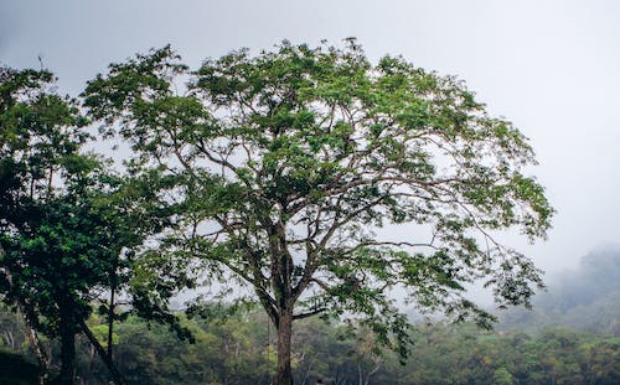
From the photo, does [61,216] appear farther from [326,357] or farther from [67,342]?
[326,357]

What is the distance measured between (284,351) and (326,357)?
4580cm

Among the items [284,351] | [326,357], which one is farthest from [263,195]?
[326,357]

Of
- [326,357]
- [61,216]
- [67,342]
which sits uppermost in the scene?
[61,216]

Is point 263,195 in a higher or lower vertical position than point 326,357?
higher

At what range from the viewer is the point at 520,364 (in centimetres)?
6638

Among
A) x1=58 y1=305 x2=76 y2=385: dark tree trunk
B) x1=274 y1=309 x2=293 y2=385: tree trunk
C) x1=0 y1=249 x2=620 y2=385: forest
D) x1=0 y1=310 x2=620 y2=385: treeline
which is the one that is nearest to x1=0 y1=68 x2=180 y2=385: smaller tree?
x1=58 y1=305 x2=76 y2=385: dark tree trunk

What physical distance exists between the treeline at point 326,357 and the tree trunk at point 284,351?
70.0ft

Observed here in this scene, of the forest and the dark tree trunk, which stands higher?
the dark tree trunk

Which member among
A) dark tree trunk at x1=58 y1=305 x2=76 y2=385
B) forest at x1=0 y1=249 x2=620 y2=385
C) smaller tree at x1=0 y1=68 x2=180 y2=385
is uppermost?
smaller tree at x1=0 y1=68 x2=180 y2=385

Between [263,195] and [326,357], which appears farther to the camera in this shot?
[326,357]

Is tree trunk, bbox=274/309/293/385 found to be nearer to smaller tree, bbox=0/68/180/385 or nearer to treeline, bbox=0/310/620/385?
smaller tree, bbox=0/68/180/385

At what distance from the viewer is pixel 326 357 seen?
57906mm

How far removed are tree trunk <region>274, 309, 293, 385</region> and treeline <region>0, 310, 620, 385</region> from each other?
21.3 meters

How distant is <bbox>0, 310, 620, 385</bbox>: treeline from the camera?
42438 millimetres
